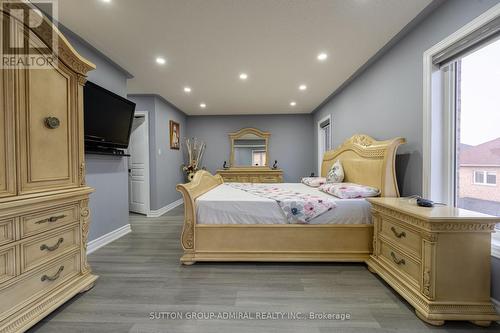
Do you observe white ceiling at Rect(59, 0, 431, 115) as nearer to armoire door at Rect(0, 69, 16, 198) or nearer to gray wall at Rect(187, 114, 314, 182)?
armoire door at Rect(0, 69, 16, 198)

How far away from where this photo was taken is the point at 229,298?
167 centimetres

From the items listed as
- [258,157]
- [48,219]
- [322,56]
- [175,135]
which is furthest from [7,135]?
[258,157]

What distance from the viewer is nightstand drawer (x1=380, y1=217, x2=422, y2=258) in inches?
60.0

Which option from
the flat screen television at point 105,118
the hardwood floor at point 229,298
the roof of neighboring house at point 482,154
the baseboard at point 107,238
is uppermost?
the flat screen television at point 105,118

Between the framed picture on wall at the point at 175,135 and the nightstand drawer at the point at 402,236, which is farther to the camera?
the framed picture on wall at the point at 175,135

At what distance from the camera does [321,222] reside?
221cm

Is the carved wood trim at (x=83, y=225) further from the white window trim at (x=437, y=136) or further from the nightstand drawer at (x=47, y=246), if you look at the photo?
the white window trim at (x=437, y=136)

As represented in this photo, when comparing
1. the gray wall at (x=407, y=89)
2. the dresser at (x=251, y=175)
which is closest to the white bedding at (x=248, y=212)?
the gray wall at (x=407, y=89)

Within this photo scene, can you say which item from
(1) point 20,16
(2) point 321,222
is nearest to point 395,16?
(2) point 321,222

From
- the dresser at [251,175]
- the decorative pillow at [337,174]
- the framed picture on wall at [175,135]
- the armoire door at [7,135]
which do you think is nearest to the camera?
the armoire door at [7,135]

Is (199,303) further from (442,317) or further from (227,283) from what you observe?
(442,317)

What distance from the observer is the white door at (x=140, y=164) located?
4.22m

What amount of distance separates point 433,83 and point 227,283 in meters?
2.56

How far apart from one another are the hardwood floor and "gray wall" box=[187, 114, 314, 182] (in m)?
3.89
